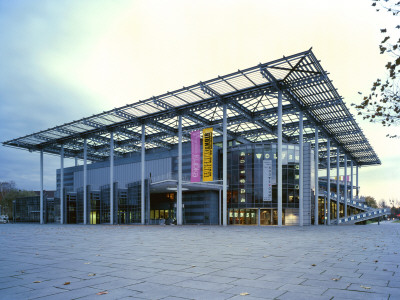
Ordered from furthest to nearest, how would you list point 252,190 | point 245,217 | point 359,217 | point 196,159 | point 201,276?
1. point 359,217
2. point 245,217
3. point 252,190
4. point 196,159
5. point 201,276

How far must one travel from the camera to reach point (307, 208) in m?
43.1

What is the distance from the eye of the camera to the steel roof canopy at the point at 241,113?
31.5 metres

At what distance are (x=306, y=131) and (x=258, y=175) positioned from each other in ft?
34.4

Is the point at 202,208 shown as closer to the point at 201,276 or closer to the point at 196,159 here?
the point at 196,159

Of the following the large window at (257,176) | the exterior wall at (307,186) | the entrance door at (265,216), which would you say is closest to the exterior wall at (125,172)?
the large window at (257,176)

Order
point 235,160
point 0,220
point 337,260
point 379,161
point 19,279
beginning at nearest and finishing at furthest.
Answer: point 19,279 → point 337,260 → point 235,160 → point 0,220 → point 379,161

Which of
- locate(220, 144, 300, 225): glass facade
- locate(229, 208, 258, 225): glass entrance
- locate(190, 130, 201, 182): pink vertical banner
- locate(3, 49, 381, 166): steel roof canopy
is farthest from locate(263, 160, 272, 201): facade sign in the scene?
locate(190, 130, 201, 182): pink vertical banner

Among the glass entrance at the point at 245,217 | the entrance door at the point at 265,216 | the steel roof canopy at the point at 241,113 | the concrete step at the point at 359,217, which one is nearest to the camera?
the steel roof canopy at the point at 241,113

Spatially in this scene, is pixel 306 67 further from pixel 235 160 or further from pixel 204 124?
pixel 235 160

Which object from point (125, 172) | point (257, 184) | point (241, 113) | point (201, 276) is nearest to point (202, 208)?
point (257, 184)

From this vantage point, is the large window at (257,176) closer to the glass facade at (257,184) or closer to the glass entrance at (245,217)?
the glass facade at (257,184)

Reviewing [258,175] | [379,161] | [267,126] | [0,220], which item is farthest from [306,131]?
[0,220]

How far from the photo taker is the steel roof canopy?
31.5 meters

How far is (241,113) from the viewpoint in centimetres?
3881
